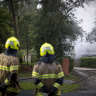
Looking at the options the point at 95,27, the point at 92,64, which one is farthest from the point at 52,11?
the point at 95,27

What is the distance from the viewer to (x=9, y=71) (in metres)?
3.73

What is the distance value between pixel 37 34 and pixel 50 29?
2.52m

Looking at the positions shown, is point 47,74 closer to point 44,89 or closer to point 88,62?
point 44,89

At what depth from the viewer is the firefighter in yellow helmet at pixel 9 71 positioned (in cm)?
363

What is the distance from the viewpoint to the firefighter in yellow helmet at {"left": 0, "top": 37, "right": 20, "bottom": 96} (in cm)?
363

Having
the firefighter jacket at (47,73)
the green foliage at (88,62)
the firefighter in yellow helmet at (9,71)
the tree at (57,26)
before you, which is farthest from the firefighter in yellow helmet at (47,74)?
the green foliage at (88,62)

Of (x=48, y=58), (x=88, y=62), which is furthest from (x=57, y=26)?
(x=48, y=58)

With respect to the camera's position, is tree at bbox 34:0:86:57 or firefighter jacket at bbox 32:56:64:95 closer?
firefighter jacket at bbox 32:56:64:95

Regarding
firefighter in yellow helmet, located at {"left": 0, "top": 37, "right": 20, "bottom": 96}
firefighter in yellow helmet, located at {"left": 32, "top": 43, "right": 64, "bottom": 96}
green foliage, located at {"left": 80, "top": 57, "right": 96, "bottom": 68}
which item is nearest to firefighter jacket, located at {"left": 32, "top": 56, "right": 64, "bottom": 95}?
firefighter in yellow helmet, located at {"left": 32, "top": 43, "right": 64, "bottom": 96}

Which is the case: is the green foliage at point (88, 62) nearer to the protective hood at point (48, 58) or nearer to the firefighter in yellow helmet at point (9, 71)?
the protective hood at point (48, 58)

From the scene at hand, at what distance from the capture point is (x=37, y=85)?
11.8 feet

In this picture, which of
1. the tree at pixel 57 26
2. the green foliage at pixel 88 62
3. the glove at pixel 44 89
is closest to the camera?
the glove at pixel 44 89

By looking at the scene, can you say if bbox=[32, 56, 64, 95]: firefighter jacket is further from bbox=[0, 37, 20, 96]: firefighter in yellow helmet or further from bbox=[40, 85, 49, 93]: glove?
bbox=[0, 37, 20, 96]: firefighter in yellow helmet

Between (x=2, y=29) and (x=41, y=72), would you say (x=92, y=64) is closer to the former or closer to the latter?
(x=2, y=29)
